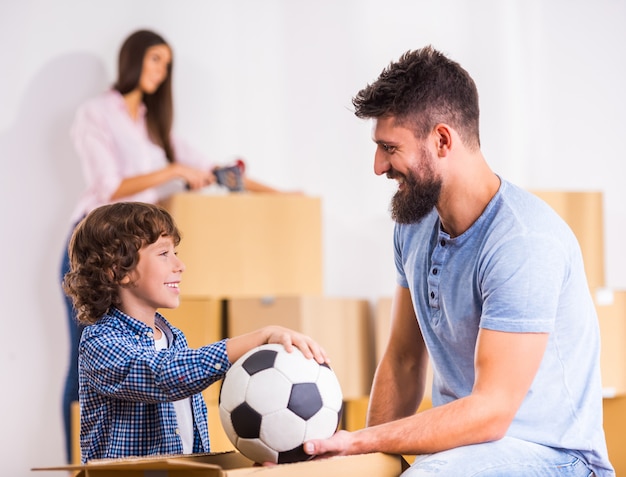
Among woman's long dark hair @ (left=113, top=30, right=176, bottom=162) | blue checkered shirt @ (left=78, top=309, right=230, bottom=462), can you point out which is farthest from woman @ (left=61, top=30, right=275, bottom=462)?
blue checkered shirt @ (left=78, top=309, right=230, bottom=462)

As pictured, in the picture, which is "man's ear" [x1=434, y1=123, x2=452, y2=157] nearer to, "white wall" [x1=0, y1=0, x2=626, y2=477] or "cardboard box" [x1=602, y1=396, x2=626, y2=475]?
"cardboard box" [x1=602, y1=396, x2=626, y2=475]

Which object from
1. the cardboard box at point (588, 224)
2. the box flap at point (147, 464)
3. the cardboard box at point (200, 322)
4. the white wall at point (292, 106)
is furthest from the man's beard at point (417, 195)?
the white wall at point (292, 106)

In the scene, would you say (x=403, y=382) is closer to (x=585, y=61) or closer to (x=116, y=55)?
(x=116, y=55)

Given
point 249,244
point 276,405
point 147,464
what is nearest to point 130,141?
point 249,244

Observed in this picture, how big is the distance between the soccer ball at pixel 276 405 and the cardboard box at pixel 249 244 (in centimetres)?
171

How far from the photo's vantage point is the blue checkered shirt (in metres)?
1.50

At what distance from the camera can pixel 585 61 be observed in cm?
408

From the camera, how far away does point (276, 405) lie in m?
1.44

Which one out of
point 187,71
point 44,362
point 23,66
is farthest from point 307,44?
point 44,362

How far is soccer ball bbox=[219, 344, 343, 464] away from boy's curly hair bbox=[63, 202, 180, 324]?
322 mm

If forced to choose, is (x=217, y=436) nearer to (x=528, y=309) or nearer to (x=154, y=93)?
(x=528, y=309)

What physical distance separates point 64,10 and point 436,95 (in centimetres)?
238

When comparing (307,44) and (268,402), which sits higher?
(307,44)

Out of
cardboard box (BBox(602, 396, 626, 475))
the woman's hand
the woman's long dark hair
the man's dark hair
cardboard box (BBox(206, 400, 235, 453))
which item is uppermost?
the woman's long dark hair
